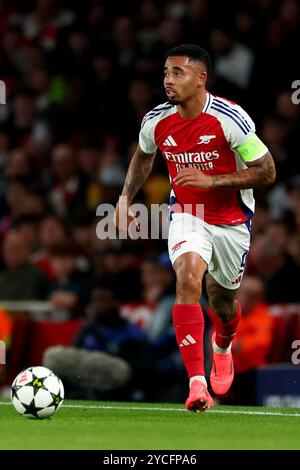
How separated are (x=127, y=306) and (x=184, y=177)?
4611 mm

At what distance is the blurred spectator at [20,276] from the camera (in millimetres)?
13781

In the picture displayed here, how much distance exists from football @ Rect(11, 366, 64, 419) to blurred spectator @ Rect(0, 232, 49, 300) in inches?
223

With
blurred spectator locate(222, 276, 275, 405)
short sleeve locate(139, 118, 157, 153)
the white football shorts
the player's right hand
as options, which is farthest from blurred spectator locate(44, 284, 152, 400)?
short sleeve locate(139, 118, 157, 153)

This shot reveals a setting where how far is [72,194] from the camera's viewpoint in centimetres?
1584

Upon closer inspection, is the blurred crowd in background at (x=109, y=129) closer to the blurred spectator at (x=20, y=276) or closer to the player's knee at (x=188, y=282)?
the blurred spectator at (x=20, y=276)

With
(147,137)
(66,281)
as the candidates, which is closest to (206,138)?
(147,137)

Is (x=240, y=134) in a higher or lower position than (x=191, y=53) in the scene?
lower

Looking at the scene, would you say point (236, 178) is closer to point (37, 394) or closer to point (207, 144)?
point (207, 144)

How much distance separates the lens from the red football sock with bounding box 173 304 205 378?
8281mm

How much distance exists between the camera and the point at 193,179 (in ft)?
27.2

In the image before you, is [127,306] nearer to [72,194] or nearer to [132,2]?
[72,194]

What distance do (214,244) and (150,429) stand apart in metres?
1.84
